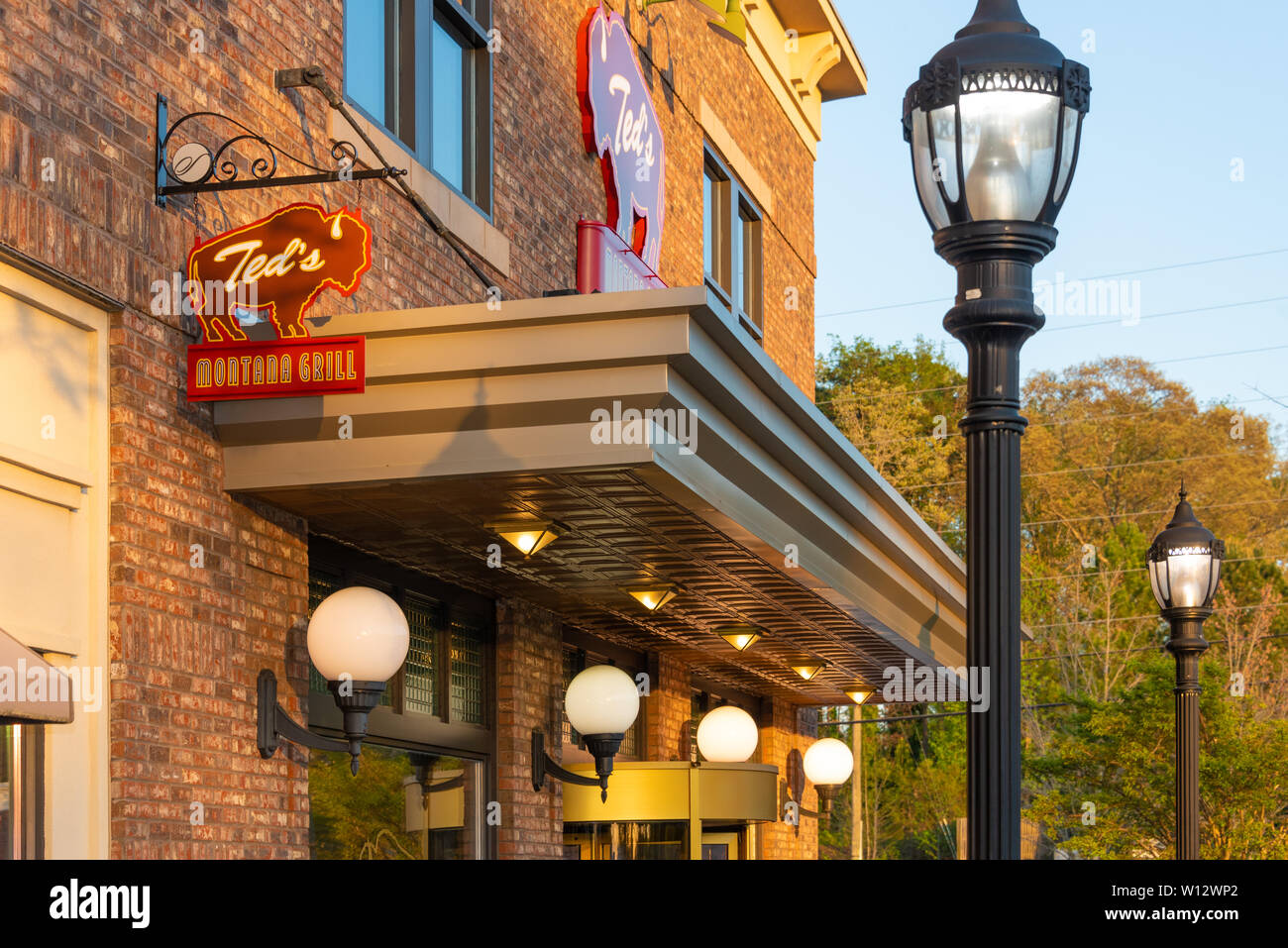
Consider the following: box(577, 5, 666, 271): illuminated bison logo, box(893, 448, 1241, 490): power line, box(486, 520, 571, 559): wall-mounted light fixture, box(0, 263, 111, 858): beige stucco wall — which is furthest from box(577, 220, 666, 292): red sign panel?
box(893, 448, 1241, 490): power line

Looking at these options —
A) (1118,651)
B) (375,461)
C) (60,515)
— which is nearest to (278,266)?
(375,461)

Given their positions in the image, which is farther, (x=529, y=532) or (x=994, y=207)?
(x=529, y=532)

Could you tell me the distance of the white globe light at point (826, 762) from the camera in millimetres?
16953

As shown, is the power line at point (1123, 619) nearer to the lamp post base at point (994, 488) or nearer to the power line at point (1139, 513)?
the power line at point (1139, 513)

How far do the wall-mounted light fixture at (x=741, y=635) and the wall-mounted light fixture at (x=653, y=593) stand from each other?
6.21 feet

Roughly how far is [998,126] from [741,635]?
8.85 meters

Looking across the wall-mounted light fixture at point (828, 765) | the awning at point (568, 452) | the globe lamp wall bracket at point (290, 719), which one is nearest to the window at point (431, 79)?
the awning at point (568, 452)

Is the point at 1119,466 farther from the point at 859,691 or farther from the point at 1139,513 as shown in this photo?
the point at 859,691

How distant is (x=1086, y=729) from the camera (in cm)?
2073

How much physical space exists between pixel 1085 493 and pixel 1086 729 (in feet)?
108

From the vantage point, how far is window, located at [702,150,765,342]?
1684 cm

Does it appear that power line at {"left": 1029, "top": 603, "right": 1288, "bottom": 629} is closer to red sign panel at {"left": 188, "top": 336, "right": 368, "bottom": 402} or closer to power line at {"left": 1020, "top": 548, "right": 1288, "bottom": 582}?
power line at {"left": 1020, "top": 548, "right": 1288, "bottom": 582}

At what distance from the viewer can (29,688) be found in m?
4.67
